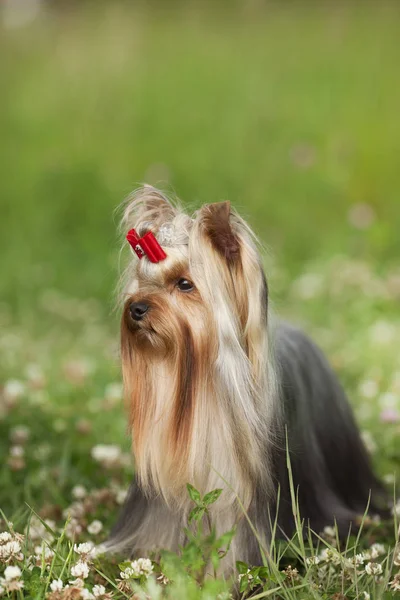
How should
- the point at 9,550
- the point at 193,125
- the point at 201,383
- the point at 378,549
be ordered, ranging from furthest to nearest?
the point at 193,125
the point at 378,549
the point at 201,383
the point at 9,550

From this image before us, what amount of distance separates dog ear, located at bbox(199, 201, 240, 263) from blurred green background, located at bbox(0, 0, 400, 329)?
13.2ft

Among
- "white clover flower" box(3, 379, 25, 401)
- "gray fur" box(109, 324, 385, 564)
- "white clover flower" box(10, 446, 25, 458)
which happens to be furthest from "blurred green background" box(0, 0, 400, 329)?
"gray fur" box(109, 324, 385, 564)

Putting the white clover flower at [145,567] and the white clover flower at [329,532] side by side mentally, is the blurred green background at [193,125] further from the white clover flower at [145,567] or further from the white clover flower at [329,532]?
the white clover flower at [145,567]

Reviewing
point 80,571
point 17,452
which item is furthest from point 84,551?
point 17,452

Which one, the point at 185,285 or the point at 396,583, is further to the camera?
the point at 185,285

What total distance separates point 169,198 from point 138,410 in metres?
0.79

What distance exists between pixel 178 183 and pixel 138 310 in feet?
21.0

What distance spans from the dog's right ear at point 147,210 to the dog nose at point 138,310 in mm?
330

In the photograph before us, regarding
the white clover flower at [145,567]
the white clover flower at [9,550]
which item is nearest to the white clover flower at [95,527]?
the white clover flower at [9,550]

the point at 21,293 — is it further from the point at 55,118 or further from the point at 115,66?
the point at 115,66

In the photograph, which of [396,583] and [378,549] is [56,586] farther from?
[378,549]

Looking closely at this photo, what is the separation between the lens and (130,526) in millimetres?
3385

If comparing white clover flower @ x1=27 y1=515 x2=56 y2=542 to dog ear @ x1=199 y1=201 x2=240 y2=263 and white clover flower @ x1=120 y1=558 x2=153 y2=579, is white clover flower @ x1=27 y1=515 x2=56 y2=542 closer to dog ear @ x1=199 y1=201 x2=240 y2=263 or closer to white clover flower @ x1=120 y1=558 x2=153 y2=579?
white clover flower @ x1=120 y1=558 x2=153 y2=579

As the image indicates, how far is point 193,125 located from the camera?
399 inches
